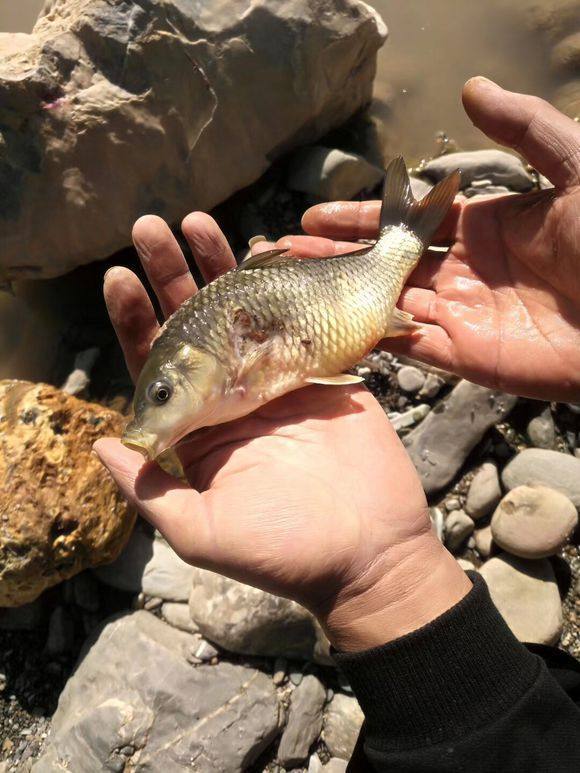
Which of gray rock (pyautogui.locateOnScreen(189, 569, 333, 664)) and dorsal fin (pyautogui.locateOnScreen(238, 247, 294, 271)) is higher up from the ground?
dorsal fin (pyautogui.locateOnScreen(238, 247, 294, 271))

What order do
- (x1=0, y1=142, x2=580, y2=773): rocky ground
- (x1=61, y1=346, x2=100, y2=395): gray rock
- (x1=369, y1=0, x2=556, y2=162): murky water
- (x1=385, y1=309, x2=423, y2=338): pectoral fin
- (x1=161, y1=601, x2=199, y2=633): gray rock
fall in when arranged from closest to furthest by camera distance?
(x1=385, y1=309, x2=423, y2=338): pectoral fin
(x1=0, y1=142, x2=580, y2=773): rocky ground
(x1=161, y1=601, x2=199, y2=633): gray rock
(x1=61, y1=346, x2=100, y2=395): gray rock
(x1=369, y1=0, x2=556, y2=162): murky water

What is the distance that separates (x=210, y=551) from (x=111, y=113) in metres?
3.85

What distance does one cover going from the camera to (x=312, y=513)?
2.66 meters

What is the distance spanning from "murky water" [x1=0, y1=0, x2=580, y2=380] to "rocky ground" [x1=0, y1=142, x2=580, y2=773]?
255cm

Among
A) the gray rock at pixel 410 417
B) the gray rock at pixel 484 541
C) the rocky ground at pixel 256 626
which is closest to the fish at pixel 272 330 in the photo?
the gray rock at pixel 410 417

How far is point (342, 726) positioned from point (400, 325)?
2.68 metres

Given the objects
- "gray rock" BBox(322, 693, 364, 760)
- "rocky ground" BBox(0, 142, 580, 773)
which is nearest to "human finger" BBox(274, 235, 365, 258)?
"rocky ground" BBox(0, 142, 580, 773)

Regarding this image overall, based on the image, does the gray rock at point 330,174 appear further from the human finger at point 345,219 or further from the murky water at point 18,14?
the murky water at point 18,14

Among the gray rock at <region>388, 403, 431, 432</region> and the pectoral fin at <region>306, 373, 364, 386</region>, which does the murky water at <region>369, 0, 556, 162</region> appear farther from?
the pectoral fin at <region>306, 373, 364, 386</region>

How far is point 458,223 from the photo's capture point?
3902mm

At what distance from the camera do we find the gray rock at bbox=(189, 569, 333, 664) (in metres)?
4.03

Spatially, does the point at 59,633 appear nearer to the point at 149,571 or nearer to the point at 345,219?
the point at 149,571

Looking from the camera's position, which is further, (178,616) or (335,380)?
(178,616)

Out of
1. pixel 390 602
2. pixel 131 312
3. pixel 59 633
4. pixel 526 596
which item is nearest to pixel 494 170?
pixel 526 596
